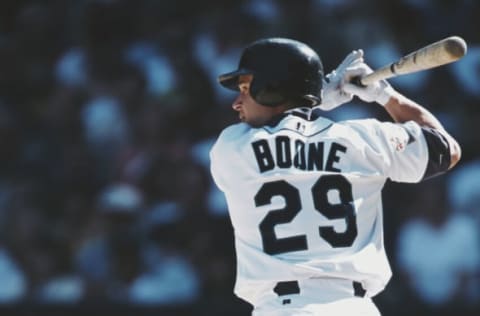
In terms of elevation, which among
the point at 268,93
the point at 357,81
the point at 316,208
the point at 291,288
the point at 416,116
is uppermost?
the point at 357,81

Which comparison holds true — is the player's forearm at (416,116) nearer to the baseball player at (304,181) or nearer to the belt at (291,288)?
the baseball player at (304,181)

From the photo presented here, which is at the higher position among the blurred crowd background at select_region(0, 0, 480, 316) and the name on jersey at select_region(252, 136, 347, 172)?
the blurred crowd background at select_region(0, 0, 480, 316)

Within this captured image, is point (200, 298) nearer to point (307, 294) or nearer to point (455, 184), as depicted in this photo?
point (455, 184)

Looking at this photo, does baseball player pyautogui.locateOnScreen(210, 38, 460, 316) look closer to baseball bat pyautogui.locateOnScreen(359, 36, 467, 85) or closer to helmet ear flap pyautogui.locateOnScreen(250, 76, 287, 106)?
helmet ear flap pyautogui.locateOnScreen(250, 76, 287, 106)

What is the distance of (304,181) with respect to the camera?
13.3ft

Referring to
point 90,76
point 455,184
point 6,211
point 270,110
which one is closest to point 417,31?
point 455,184

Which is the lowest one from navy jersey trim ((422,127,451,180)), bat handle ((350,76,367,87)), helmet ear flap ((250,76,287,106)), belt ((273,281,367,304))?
belt ((273,281,367,304))

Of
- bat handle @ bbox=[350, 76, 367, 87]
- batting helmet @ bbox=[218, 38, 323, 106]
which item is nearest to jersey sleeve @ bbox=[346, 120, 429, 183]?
batting helmet @ bbox=[218, 38, 323, 106]

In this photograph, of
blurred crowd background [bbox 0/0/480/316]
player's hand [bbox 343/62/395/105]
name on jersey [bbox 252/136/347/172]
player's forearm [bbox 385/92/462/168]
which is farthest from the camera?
blurred crowd background [bbox 0/0/480/316]

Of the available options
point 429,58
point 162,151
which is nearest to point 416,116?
point 429,58

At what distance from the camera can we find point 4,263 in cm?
780

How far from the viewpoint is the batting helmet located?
419cm

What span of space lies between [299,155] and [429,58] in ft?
1.75

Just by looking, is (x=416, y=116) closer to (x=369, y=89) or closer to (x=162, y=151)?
(x=369, y=89)
